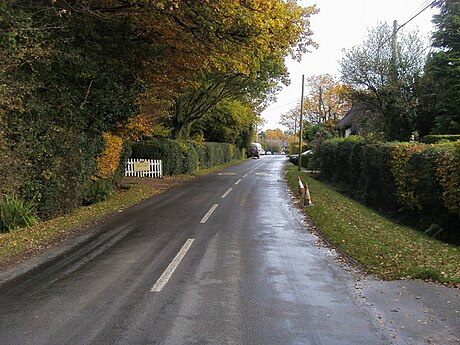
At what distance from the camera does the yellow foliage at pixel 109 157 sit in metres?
14.4

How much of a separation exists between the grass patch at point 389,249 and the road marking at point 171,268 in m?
2.97

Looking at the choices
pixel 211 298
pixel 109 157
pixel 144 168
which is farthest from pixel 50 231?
pixel 144 168

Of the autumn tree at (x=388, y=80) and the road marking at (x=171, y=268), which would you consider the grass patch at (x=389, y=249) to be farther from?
the autumn tree at (x=388, y=80)

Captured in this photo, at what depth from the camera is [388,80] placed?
24.7 m

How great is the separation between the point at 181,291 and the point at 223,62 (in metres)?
9.32

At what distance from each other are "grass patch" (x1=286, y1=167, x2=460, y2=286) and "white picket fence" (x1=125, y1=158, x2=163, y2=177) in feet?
46.4

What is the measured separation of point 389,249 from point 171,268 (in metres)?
4.07

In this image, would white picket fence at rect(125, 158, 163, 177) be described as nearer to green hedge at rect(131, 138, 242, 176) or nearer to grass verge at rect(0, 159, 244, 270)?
green hedge at rect(131, 138, 242, 176)

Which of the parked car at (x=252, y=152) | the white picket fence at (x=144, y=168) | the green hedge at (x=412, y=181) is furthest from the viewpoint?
the parked car at (x=252, y=152)

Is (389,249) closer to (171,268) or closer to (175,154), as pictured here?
(171,268)

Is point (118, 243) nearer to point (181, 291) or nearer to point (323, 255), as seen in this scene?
point (181, 291)

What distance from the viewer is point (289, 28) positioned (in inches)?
456

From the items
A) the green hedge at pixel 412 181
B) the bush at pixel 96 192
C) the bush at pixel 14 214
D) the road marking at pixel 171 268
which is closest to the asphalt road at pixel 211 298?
the road marking at pixel 171 268

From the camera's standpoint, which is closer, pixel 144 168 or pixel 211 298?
pixel 211 298
